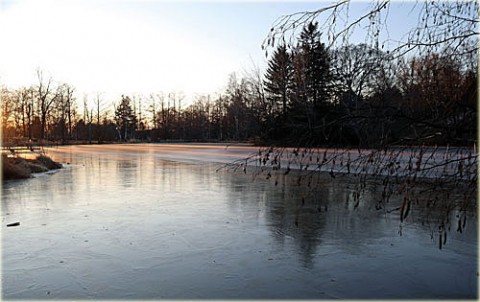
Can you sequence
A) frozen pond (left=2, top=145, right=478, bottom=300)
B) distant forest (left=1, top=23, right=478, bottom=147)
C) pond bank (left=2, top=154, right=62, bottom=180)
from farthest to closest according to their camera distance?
1. pond bank (left=2, top=154, right=62, bottom=180)
2. frozen pond (left=2, top=145, right=478, bottom=300)
3. distant forest (left=1, top=23, right=478, bottom=147)

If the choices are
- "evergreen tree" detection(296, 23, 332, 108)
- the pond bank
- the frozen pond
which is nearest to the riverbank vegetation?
"evergreen tree" detection(296, 23, 332, 108)

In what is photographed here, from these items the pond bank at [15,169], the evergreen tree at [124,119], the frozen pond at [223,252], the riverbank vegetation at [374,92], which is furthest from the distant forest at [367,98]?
the evergreen tree at [124,119]

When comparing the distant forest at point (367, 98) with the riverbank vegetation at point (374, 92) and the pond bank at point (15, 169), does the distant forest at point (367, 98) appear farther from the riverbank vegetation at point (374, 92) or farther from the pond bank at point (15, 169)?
the pond bank at point (15, 169)

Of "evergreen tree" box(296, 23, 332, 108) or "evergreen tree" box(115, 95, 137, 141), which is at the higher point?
"evergreen tree" box(115, 95, 137, 141)

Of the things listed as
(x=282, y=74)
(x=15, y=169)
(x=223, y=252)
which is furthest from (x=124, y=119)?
(x=282, y=74)

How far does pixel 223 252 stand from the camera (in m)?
5.37

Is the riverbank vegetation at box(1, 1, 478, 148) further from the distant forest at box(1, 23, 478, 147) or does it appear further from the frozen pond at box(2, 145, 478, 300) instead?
the frozen pond at box(2, 145, 478, 300)

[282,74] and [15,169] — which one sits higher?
[282,74]

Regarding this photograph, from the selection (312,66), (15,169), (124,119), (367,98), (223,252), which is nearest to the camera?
(367,98)

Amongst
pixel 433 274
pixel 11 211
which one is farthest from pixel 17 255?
pixel 433 274

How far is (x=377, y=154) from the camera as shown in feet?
11.4

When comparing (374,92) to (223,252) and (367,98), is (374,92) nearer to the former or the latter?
(367,98)

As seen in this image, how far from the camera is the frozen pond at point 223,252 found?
413cm

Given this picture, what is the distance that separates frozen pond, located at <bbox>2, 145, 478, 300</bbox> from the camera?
163 inches
